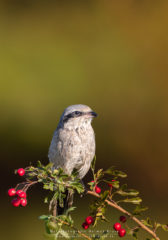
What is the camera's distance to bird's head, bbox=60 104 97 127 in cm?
253

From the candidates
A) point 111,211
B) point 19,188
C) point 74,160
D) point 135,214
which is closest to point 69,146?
point 74,160

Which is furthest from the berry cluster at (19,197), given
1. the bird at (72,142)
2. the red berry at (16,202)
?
the bird at (72,142)

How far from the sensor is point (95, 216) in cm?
186

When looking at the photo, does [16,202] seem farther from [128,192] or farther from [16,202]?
[128,192]

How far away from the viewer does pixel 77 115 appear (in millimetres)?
2555

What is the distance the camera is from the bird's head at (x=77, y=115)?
8.30 feet

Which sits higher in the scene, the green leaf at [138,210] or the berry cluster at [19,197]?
the berry cluster at [19,197]

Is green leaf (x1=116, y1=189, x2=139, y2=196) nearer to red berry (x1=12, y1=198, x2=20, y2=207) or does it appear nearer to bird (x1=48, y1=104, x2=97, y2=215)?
red berry (x1=12, y1=198, x2=20, y2=207)

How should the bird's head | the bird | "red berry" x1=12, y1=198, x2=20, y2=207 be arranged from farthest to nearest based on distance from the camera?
the bird
the bird's head
"red berry" x1=12, y1=198, x2=20, y2=207

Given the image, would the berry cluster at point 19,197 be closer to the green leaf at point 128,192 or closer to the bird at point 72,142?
the green leaf at point 128,192

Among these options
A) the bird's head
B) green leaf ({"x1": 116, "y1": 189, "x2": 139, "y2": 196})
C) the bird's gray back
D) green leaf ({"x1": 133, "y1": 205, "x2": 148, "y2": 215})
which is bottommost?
green leaf ({"x1": 133, "y1": 205, "x2": 148, "y2": 215})

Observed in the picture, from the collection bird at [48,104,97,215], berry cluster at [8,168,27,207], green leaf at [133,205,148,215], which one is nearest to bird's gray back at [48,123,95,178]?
bird at [48,104,97,215]

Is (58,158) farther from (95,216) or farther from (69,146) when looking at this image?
(95,216)

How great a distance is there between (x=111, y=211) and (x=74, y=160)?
1276 mm
